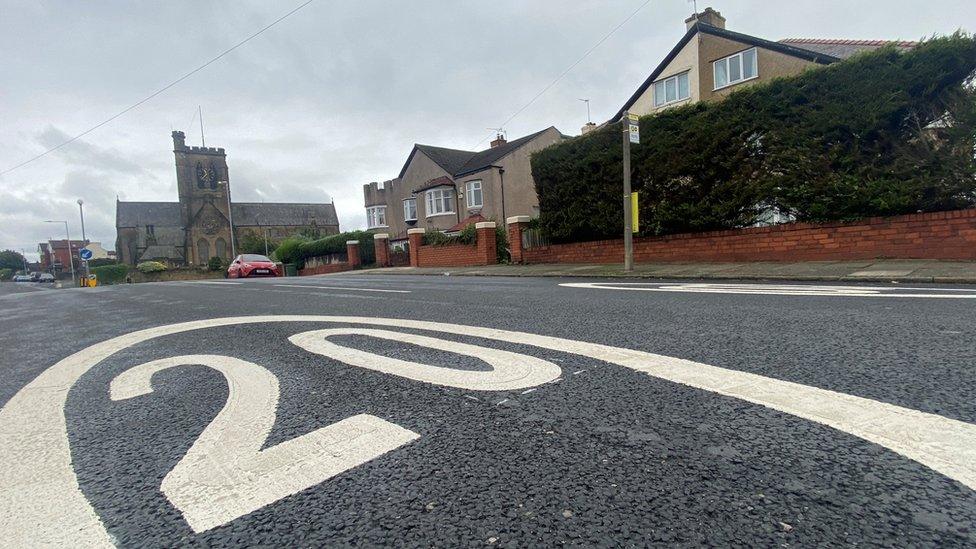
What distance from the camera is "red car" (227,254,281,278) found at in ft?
72.2

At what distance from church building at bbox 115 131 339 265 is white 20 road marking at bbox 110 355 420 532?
233ft

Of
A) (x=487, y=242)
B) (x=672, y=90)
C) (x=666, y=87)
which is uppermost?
(x=666, y=87)

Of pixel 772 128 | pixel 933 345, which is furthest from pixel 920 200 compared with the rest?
pixel 933 345

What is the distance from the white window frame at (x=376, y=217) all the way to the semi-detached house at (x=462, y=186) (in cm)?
96

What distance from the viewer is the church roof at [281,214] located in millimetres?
85375

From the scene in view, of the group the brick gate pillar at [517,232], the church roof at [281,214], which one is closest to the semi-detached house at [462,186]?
the brick gate pillar at [517,232]

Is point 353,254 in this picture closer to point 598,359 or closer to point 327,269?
point 327,269

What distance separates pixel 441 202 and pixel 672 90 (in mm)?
17445

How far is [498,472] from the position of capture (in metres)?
1.56

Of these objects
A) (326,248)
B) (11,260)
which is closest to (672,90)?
(326,248)

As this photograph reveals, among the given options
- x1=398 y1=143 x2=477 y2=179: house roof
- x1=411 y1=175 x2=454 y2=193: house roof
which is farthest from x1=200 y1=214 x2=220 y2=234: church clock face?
x1=411 y1=175 x2=454 y2=193: house roof

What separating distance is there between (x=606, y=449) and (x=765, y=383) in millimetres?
1151

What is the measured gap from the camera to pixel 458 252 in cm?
2197

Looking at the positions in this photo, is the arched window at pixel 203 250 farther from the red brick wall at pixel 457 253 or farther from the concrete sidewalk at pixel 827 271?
the concrete sidewalk at pixel 827 271
